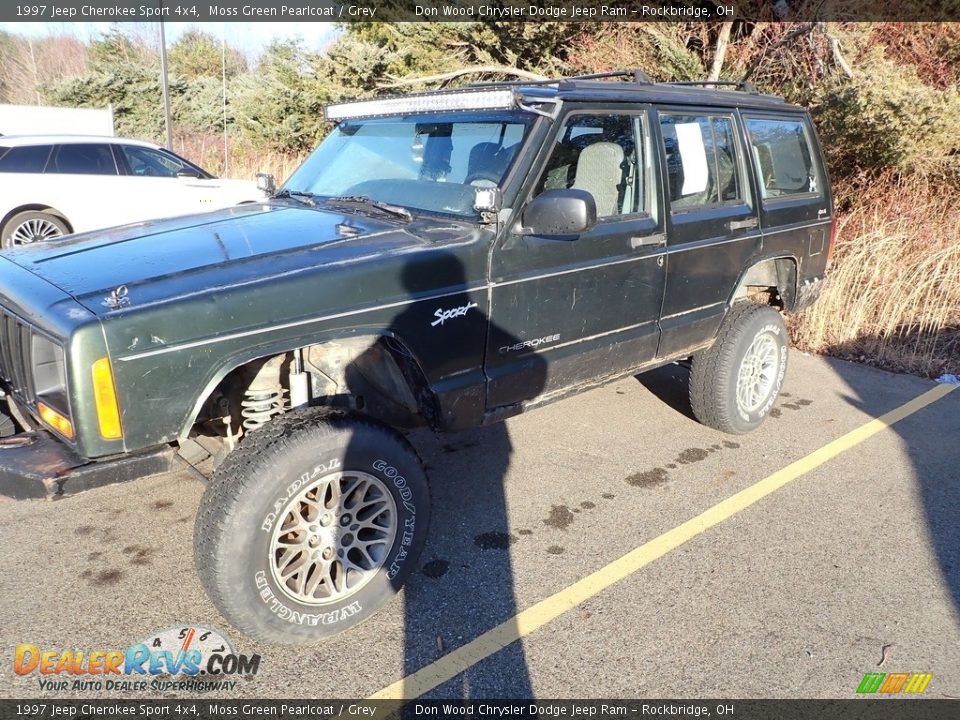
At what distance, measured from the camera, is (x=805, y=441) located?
4832mm

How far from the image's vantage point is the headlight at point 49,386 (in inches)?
94.3

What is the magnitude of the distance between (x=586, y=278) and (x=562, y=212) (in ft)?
1.89

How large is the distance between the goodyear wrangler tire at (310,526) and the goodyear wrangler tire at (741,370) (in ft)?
8.07

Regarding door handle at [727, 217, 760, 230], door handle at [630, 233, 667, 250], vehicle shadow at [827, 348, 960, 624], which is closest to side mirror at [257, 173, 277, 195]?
door handle at [630, 233, 667, 250]

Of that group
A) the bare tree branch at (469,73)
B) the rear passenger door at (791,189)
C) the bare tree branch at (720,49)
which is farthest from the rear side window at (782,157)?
the bare tree branch at (469,73)

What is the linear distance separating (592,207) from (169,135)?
1756 centimetres

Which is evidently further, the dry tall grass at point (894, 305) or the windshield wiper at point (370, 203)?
the dry tall grass at point (894, 305)

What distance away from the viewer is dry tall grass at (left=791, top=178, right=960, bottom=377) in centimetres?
682

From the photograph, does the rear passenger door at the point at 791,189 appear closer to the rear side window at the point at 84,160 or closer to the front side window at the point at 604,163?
the front side window at the point at 604,163

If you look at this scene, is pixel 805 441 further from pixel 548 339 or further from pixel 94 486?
pixel 94 486

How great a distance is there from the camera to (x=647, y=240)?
3.72 metres

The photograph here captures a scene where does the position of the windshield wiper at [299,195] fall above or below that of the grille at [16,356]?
above

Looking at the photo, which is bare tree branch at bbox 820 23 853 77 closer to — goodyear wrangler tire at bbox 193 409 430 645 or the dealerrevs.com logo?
goodyear wrangler tire at bbox 193 409 430 645

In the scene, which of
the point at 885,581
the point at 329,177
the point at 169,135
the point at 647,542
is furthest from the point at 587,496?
the point at 169,135
